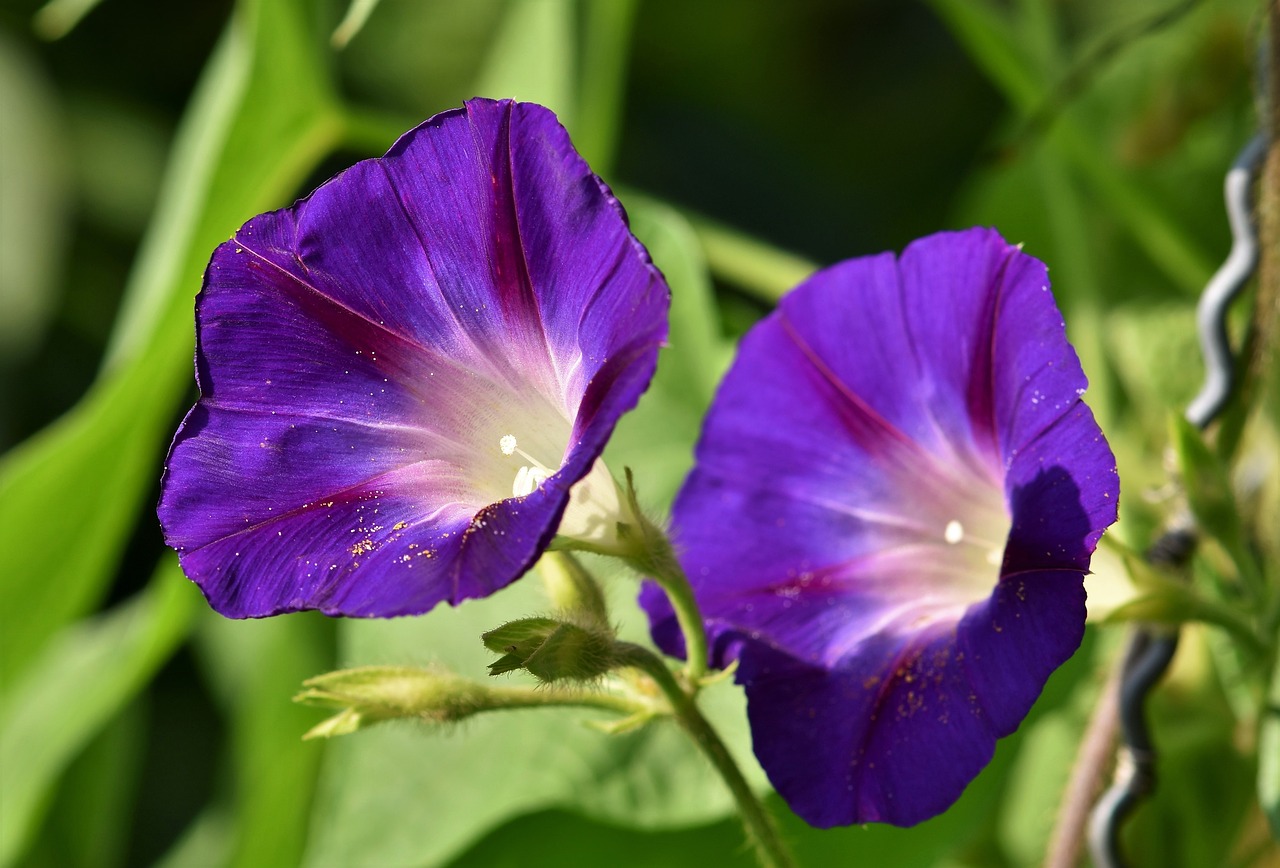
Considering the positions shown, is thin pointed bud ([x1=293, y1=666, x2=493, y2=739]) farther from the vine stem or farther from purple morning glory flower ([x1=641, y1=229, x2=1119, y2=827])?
the vine stem

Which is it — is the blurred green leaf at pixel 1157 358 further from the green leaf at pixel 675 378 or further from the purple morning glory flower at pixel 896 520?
the purple morning glory flower at pixel 896 520

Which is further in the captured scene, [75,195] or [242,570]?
[75,195]

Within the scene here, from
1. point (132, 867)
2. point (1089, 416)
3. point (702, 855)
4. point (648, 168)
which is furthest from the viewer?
point (648, 168)

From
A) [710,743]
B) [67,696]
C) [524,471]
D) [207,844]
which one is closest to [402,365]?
[524,471]

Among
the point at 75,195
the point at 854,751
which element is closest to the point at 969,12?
the point at 854,751

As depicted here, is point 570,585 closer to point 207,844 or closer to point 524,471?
point 524,471

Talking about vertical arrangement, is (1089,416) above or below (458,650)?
above

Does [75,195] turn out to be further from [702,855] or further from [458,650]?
[702,855]
